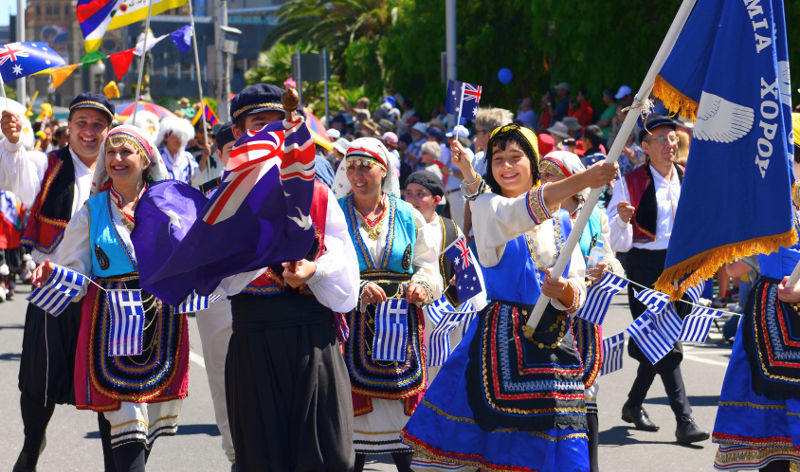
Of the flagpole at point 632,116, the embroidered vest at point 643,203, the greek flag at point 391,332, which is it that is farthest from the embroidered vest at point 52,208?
the embroidered vest at point 643,203

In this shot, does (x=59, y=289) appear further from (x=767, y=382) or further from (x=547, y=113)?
(x=547, y=113)

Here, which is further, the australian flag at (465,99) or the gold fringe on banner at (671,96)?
the australian flag at (465,99)

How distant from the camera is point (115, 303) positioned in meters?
5.46

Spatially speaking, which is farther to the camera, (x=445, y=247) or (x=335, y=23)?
(x=335, y=23)

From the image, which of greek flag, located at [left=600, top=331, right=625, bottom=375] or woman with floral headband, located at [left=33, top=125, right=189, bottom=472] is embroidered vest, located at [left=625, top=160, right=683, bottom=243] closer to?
greek flag, located at [left=600, top=331, right=625, bottom=375]

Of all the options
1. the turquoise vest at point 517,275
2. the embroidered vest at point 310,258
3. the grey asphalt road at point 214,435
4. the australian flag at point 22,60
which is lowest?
the grey asphalt road at point 214,435

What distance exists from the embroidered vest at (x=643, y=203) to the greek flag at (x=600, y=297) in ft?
5.16

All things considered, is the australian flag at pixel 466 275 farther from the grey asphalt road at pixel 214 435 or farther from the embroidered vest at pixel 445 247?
the grey asphalt road at pixel 214 435

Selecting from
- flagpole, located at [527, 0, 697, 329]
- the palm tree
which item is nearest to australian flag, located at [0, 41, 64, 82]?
flagpole, located at [527, 0, 697, 329]

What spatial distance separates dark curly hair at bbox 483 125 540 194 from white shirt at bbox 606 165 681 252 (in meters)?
2.43

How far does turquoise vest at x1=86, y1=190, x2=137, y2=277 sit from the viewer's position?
5.49 metres

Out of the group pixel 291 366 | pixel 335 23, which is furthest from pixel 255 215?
pixel 335 23

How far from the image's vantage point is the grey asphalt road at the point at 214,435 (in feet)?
21.8

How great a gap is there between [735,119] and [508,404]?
1.42 meters
